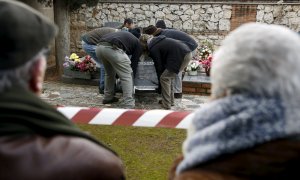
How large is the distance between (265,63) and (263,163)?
0.33 metres

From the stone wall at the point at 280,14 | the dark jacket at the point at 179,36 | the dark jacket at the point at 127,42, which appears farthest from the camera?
the stone wall at the point at 280,14

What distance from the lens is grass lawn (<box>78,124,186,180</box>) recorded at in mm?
4445

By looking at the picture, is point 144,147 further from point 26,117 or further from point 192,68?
point 192,68

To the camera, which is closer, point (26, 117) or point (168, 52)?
point (26, 117)

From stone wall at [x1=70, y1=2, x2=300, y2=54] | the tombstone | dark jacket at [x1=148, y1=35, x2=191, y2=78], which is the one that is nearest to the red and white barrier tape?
dark jacket at [x1=148, y1=35, x2=191, y2=78]

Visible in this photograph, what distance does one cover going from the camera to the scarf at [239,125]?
51.2 inches

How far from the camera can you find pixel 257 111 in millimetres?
1305

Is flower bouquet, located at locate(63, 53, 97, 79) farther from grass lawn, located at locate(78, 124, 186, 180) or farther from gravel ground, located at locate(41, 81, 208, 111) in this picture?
grass lawn, located at locate(78, 124, 186, 180)

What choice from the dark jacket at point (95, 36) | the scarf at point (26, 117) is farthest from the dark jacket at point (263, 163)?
the dark jacket at point (95, 36)

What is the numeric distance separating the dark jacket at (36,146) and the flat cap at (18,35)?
0.12 meters

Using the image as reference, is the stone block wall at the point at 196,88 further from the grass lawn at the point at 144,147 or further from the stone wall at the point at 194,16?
the stone wall at the point at 194,16

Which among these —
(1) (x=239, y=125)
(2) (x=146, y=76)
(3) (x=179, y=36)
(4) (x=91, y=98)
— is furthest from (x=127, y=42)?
(1) (x=239, y=125)

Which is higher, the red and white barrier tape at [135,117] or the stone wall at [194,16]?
the stone wall at [194,16]

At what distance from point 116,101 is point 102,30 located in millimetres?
1632
